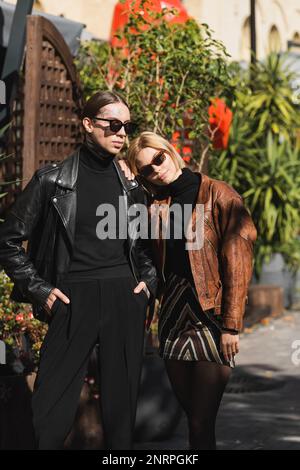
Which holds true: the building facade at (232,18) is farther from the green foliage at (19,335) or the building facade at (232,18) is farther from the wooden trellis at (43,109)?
the green foliage at (19,335)

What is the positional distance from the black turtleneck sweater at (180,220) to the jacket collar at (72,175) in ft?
0.66

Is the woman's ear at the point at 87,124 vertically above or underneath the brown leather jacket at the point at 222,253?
above

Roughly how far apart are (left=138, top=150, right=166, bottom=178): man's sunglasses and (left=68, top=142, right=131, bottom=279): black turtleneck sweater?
6.0 inches

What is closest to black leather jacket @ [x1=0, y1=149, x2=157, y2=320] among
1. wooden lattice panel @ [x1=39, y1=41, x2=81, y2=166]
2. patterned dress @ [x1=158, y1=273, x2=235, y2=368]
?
patterned dress @ [x1=158, y1=273, x2=235, y2=368]

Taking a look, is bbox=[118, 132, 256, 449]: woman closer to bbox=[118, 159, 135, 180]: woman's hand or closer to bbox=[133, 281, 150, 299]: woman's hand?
bbox=[118, 159, 135, 180]: woman's hand

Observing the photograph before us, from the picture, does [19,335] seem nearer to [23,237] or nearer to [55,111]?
[23,237]

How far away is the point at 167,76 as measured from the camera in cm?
930

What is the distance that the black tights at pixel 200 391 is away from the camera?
527cm

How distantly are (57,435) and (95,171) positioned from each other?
1.20 meters

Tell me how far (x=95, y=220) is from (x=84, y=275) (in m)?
0.25

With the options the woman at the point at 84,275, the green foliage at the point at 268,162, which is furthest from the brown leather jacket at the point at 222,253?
the green foliage at the point at 268,162

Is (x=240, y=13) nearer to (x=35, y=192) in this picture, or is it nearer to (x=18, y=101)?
(x=18, y=101)

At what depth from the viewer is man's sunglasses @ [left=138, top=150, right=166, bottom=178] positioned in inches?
207

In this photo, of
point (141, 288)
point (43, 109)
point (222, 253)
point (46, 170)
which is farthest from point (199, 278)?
point (43, 109)
